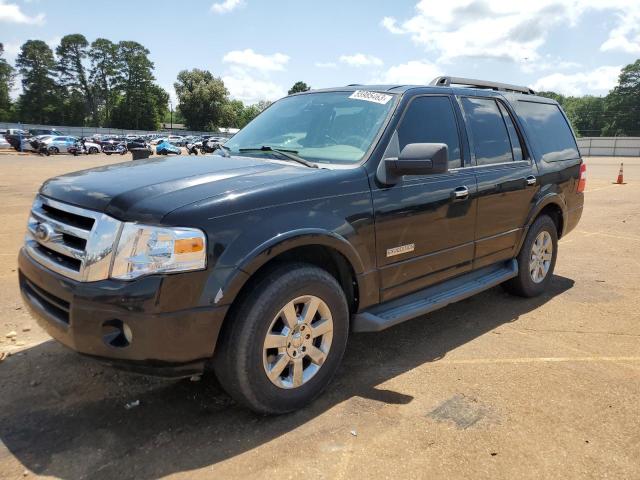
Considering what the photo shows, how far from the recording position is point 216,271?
2586 millimetres

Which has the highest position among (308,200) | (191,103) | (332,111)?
(191,103)

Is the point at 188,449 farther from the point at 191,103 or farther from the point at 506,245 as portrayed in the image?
the point at 191,103

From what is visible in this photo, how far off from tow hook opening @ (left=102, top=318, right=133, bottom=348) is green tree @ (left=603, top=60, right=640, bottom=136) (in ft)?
344

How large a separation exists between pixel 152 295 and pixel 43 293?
845mm

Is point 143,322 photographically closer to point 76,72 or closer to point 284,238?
point 284,238

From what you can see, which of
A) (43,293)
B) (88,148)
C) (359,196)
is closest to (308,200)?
(359,196)

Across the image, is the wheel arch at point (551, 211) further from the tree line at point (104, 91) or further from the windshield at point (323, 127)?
the tree line at point (104, 91)

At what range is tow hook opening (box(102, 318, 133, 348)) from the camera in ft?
8.28

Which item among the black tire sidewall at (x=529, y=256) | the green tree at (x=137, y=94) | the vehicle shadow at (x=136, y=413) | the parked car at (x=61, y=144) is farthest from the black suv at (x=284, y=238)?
the green tree at (x=137, y=94)

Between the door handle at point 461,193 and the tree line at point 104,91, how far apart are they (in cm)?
9279

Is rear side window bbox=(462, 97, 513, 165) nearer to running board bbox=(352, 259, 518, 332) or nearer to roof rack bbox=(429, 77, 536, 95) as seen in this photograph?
roof rack bbox=(429, 77, 536, 95)

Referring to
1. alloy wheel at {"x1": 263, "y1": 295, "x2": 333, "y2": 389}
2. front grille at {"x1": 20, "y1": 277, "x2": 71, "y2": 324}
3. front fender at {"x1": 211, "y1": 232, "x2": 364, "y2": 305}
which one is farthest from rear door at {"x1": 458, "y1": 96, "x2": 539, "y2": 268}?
front grille at {"x1": 20, "y1": 277, "x2": 71, "y2": 324}

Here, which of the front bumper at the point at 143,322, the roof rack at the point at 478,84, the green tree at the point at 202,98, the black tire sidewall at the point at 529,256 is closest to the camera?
the front bumper at the point at 143,322

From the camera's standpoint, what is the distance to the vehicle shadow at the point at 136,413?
2611 mm
